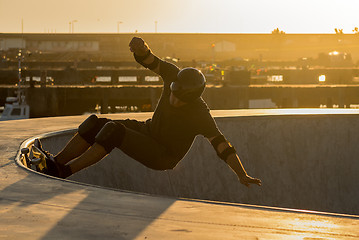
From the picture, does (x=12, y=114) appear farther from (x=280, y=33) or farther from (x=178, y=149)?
(x=280, y=33)

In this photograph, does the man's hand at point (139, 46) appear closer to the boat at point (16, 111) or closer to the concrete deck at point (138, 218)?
the concrete deck at point (138, 218)

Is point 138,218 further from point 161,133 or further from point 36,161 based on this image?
point 36,161

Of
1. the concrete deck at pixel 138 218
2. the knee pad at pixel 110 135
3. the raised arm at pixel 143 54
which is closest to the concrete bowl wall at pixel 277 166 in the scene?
the raised arm at pixel 143 54

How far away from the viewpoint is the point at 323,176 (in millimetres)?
12281

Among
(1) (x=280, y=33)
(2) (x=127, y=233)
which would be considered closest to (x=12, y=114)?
(2) (x=127, y=233)

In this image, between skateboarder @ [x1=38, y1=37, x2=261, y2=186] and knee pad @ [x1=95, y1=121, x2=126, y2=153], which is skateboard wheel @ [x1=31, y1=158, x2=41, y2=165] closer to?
skateboarder @ [x1=38, y1=37, x2=261, y2=186]

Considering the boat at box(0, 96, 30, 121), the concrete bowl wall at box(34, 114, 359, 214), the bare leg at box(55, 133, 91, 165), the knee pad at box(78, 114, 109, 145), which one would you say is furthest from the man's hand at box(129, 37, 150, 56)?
the boat at box(0, 96, 30, 121)

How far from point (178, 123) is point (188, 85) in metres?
0.48

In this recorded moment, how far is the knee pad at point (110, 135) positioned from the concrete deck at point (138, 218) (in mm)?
514

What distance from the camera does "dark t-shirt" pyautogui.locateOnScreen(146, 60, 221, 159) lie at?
6195 millimetres

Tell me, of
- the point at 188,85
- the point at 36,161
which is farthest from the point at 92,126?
the point at 188,85

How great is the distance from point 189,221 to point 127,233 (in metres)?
0.56

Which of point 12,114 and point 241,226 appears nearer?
point 241,226

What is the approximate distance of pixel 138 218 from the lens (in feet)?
14.8
